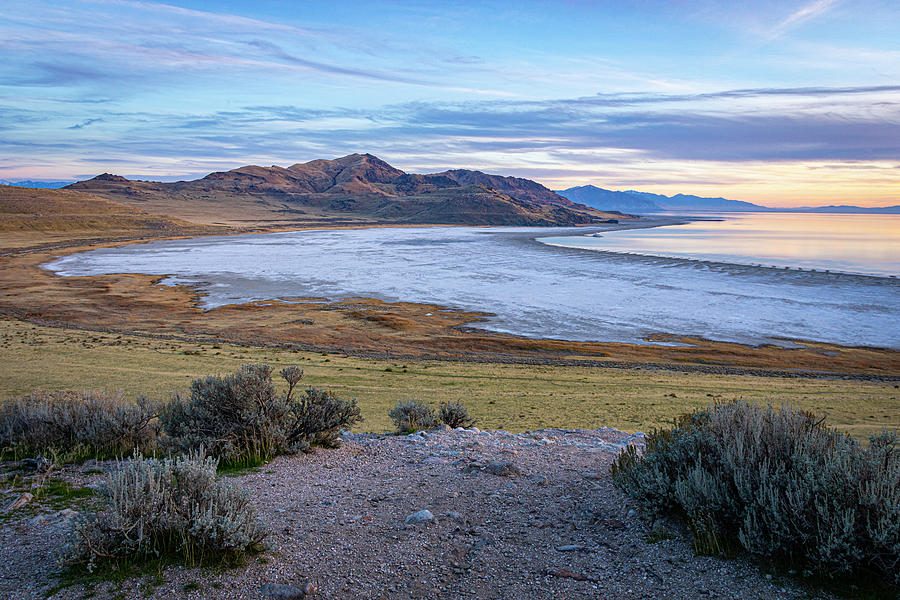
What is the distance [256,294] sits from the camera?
36500 millimetres

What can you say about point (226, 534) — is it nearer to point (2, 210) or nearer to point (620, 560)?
point (620, 560)

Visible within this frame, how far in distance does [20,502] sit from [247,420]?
226 centimetres

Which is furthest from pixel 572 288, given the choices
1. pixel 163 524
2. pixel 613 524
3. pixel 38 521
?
pixel 163 524

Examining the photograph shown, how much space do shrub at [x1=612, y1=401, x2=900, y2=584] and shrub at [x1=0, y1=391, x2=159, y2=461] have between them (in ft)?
18.4

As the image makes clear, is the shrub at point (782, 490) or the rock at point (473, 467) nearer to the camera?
the shrub at point (782, 490)

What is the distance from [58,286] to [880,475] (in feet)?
147

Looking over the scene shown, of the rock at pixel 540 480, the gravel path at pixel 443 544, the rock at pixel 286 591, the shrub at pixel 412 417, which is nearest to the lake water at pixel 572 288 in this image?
the shrub at pixel 412 417

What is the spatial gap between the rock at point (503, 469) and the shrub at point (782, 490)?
1404 mm

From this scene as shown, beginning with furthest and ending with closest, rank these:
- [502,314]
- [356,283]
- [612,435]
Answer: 1. [356,283]
2. [502,314]
3. [612,435]

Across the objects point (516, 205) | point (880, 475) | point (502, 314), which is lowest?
point (502, 314)

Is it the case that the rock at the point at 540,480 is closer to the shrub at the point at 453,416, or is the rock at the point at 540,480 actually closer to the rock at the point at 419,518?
the rock at the point at 419,518

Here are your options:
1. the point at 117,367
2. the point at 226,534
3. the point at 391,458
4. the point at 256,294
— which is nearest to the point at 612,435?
the point at 391,458

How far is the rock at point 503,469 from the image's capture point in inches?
237

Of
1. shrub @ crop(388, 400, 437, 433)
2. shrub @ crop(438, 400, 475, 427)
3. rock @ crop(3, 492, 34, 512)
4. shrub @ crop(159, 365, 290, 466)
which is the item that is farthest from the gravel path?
shrub @ crop(438, 400, 475, 427)
